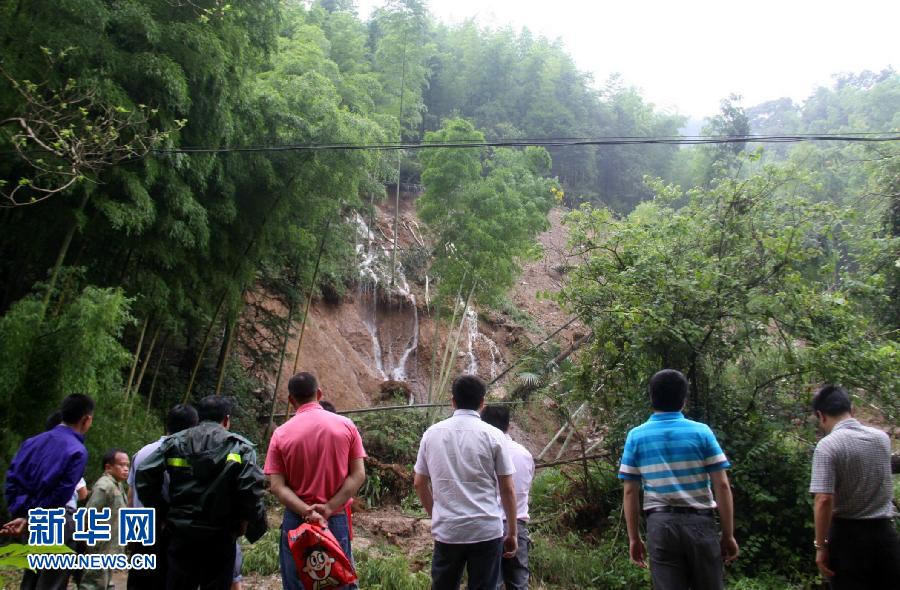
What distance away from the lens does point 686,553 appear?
3020 mm

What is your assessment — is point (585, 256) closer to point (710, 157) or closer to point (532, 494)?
point (532, 494)

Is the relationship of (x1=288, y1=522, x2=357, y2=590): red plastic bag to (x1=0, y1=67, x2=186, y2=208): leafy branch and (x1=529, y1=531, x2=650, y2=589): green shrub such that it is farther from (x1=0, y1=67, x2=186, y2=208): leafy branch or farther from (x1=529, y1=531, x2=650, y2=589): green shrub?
(x1=529, y1=531, x2=650, y2=589): green shrub

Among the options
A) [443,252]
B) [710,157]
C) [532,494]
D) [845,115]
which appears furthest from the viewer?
[845,115]

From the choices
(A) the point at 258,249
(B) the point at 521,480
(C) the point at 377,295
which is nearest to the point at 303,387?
(B) the point at 521,480

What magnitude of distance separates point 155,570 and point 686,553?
2.84 meters

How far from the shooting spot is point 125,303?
6234 mm

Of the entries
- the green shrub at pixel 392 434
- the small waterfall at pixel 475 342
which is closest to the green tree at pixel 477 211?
the green shrub at pixel 392 434

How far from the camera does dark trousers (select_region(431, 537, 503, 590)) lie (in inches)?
125

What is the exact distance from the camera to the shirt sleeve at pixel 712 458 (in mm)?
3045

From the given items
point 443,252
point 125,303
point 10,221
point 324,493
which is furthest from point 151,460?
point 443,252

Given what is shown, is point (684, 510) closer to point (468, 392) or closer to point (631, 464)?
point (631, 464)

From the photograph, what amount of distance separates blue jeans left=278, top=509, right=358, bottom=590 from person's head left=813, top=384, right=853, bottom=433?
8.70 ft

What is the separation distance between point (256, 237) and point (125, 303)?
2948mm

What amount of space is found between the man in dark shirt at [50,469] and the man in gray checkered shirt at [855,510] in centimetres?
416
